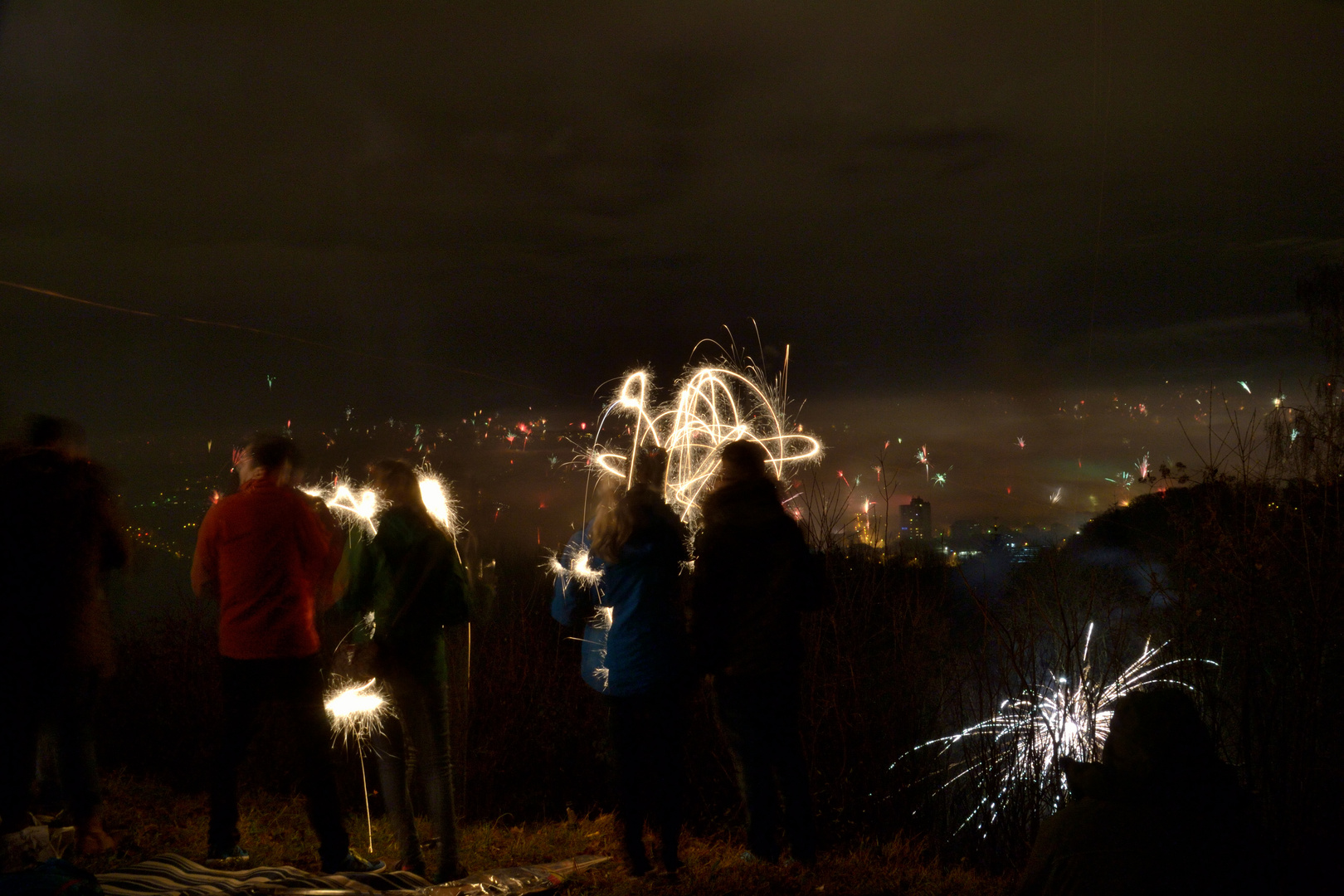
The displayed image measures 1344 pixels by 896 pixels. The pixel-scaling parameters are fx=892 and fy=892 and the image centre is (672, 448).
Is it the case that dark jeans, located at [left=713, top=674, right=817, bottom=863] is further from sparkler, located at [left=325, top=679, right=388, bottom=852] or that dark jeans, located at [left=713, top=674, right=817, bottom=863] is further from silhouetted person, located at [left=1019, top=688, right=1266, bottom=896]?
silhouetted person, located at [left=1019, top=688, right=1266, bottom=896]

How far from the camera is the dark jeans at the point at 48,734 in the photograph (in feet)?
12.8

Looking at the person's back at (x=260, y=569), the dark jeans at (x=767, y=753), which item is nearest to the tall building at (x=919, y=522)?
the dark jeans at (x=767, y=753)

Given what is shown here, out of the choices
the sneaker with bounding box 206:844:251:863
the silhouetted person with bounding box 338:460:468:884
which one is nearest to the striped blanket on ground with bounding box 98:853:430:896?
the sneaker with bounding box 206:844:251:863

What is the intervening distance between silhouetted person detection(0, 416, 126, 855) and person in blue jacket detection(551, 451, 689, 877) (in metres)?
2.16

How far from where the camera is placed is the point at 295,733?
4098mm

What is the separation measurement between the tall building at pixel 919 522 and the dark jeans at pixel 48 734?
720 cm

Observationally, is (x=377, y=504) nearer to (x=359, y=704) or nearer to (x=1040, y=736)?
(x=359, y=704)

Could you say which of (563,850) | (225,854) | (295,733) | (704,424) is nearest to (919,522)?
(704,424)

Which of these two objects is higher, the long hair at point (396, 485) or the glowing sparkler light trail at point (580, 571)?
the long hair at point (396, 485)

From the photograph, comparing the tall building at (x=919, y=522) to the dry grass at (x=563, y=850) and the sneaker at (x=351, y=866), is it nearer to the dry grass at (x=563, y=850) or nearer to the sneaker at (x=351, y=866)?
the dry grass at (x=563, y=850)

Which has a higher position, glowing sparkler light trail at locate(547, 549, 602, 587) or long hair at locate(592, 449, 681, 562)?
long hair at locate(592, 449, 681, 562)

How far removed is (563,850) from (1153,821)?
156 inches

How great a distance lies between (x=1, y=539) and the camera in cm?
389

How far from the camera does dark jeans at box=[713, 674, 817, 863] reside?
4.04 m
